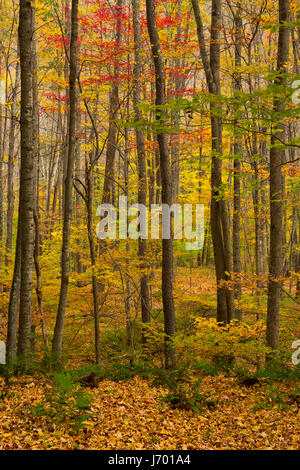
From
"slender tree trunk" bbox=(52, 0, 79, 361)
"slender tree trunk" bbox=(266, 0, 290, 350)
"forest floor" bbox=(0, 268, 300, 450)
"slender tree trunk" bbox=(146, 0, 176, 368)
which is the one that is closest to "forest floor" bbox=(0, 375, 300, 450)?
"forest floor" bbox=(0, 268, 300, 450)

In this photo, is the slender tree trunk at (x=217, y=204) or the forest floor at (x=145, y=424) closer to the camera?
the forest floor at (x=145, y=424)

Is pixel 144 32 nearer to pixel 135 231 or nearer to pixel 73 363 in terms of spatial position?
pixel 135 231

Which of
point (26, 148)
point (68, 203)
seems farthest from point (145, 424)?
point (26, 148)

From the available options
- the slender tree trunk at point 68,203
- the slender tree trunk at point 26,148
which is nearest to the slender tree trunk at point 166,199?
the slender tree trunk at point 68,203

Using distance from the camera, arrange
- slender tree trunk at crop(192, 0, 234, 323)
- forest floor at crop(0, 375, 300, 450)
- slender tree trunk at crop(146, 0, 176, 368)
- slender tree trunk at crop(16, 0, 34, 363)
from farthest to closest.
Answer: slender tree trunk at crop(192, 0, 234, 323), slender tree trunk at crop(146, 0, 176, 368), slender tree trunk at crop(16, 0, 34, 363), forest floor at crop(0, 375, 300, 450)

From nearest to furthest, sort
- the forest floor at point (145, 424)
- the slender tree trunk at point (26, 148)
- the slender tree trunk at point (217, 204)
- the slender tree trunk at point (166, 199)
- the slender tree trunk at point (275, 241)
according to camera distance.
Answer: the forest floor at point (145, 424) < the slender tree trunk at point (26, 148) < the slender tree trunk at point (166, 199) < the slender tree trunk at point (275, 241) < the slender tree trunk at point (217, 204)

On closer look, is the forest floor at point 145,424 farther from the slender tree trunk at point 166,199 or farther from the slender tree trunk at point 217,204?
the slender tree trunk at point 217,204

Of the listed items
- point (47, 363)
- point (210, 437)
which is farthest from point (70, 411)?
point (47, 363)

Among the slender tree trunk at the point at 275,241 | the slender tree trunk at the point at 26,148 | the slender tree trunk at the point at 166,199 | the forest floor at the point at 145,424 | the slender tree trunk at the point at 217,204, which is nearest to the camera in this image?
the forest floor at the point at 145,424

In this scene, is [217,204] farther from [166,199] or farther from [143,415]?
[143,415]

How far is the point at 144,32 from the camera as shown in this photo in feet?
41.7

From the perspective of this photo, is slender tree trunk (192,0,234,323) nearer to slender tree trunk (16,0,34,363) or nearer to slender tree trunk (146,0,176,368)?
slender tree trunk (146,0,176,368)

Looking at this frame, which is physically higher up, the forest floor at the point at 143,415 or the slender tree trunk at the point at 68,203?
the slender tree trunk at the point at 68,203

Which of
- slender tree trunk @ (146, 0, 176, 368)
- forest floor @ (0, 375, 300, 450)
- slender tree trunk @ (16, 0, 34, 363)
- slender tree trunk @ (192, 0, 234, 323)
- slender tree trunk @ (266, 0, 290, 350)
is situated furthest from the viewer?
slender tree trunk @ (192, 0, 234, 323)
